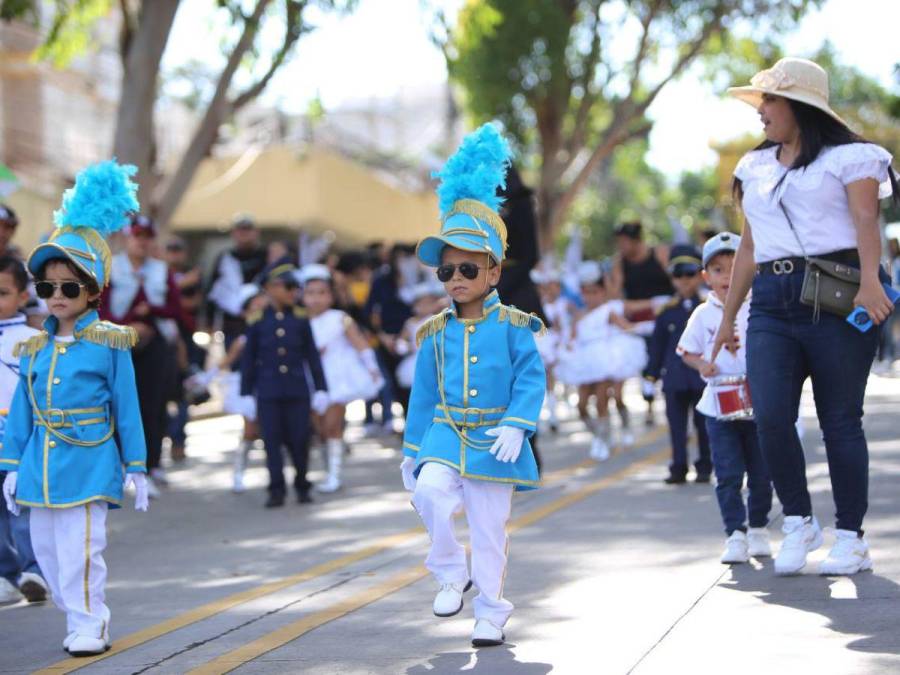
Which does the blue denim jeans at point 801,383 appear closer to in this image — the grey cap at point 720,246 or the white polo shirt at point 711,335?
the white polo shirt at point 711,335

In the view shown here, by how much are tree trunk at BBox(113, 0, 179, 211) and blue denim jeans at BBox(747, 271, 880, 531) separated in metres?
10.3

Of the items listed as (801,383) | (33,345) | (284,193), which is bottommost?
(801,383)

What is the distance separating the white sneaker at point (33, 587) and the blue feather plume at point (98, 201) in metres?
1.82

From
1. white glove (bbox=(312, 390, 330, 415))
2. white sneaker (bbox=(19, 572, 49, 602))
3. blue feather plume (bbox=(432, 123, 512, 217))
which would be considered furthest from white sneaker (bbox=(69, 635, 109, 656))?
white glove (bbox=(312, 390, 330, 415))

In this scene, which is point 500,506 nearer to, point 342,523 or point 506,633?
point 506,633

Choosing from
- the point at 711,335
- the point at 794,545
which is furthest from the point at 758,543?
the point at 711,335

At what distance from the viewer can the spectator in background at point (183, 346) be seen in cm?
1534

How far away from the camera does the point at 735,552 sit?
25.8 feet

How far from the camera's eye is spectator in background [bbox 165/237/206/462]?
50.3 feet

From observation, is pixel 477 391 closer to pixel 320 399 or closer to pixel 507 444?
pixel 507 444

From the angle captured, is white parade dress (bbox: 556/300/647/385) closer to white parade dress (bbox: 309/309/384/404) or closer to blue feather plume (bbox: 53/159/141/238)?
white parade dress (bbox: 309/309/384/404)

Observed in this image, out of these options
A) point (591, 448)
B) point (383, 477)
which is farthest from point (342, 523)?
point (591, 448)

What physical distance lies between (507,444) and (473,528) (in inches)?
15.9

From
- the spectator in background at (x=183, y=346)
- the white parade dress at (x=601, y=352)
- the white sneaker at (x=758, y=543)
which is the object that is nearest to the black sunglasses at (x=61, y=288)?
the white sneaker at (x=758, y=543)
